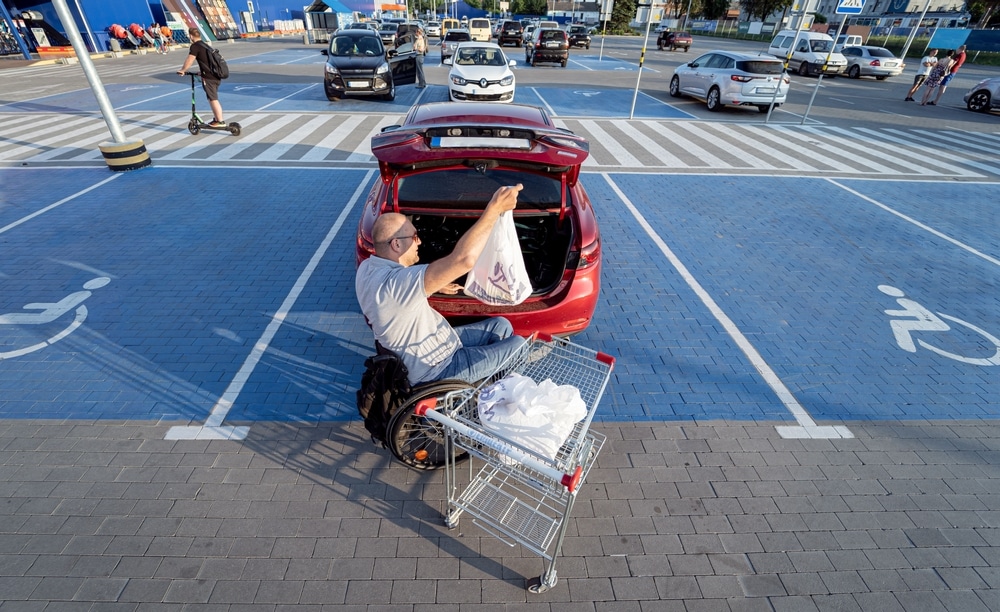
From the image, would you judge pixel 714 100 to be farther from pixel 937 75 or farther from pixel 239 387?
pixel 239 387

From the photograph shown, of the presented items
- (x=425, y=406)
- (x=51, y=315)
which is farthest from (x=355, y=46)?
(x=425, y=406)

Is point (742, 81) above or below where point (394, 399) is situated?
above

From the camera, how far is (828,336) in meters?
4.79

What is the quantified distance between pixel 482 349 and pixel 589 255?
1317 millimetres

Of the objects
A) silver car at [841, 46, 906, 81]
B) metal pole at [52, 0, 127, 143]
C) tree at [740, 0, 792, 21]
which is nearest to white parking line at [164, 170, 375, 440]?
metal pole at [52, 0, 127, 143]

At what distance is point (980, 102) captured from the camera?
1689 centimetres

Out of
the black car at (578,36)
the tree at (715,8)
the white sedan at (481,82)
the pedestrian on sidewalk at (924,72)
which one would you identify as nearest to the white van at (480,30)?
the black car at (578,36)

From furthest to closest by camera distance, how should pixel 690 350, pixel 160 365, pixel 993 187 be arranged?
pixel 993 187
pixel 690 350
pixel 160 365

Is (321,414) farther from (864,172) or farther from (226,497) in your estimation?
(864,172)

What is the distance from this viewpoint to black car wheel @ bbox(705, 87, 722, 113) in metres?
15.0

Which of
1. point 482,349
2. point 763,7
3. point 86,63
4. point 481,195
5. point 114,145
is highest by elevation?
point 763,7

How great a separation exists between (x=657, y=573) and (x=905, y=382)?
333cm

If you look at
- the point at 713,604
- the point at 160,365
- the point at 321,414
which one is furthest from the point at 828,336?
the point at 160,365

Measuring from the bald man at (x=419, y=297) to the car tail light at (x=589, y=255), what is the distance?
985 millimetres
